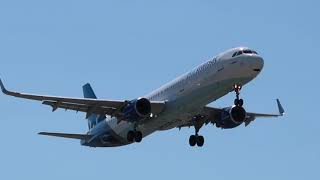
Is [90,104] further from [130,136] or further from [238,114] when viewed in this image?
[238,114]

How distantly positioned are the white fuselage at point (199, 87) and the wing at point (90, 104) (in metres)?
1.06

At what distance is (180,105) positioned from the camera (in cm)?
6900

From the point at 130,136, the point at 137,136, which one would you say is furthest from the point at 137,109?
the point at 130,136

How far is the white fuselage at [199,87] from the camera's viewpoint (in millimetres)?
66188

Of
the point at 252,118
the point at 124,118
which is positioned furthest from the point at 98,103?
the point at 252,118

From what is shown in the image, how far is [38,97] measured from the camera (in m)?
68.2

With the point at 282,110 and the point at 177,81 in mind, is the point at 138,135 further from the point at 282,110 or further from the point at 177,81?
the point at 282,110

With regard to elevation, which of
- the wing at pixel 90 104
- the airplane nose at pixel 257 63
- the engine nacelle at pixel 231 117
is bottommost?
the engine nacelle at pixel 231 117

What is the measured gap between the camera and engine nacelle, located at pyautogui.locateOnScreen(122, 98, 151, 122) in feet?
231

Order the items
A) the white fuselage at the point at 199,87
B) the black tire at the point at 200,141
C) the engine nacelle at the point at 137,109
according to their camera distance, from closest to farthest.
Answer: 1. the white fuselage at the point at 199,87
2. the engine nacelle at the point at 137,109
3. the black tire at the point at 200,141

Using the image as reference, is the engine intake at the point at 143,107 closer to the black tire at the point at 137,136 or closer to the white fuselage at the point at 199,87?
Answer: the white fuselage at the point at 199,87

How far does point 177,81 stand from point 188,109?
114 inches

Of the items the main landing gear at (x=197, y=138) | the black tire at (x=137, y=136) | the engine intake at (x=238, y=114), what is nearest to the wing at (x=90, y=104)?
the black tire at (x=137, y=136)

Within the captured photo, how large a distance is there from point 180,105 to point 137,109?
366 cm
